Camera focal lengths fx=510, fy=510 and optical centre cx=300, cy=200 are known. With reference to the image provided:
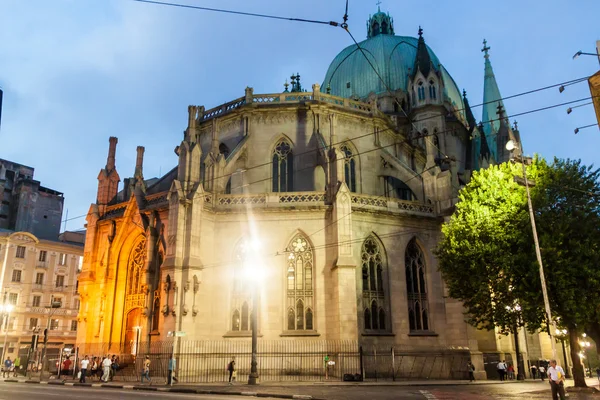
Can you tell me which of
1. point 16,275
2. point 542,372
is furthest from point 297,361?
point 16,275

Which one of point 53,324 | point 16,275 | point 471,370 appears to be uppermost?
point 16,275

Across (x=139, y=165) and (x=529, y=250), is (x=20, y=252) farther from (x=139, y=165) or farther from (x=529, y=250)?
(x=529, y=250)

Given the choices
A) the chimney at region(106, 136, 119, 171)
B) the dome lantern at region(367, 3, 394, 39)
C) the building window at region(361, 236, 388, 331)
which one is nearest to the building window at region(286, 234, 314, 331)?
the building window at region(361, 236, 388, 331)

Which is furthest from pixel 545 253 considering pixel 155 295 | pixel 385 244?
pixel 155 295

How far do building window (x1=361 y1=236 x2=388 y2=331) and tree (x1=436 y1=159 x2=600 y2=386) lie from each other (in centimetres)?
686

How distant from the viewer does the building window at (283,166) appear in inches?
1305

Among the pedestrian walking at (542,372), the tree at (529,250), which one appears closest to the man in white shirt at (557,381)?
the tree at (529,250)

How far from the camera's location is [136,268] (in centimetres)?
3228

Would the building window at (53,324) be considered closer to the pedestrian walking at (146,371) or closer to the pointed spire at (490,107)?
the pedestrian walking at (146,371)

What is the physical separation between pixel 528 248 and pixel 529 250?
9cm

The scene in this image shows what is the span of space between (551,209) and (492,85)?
156ft

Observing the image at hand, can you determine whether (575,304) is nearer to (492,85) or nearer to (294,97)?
(294,97)

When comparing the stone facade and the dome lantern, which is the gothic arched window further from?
the dome lantern

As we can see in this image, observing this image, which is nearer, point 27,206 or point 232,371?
point 232,371
